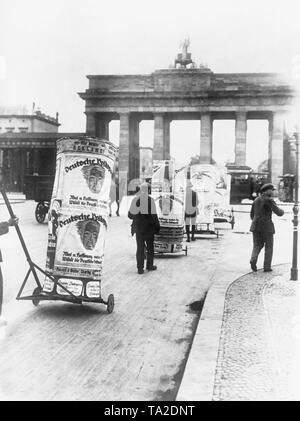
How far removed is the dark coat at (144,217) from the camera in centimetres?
1188

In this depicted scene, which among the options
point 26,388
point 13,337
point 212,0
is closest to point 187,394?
point 26,388

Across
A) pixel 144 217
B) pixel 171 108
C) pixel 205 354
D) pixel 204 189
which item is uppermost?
pixel 171 108

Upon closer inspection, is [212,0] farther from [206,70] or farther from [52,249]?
[206,70]

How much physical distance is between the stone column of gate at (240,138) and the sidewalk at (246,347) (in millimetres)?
53499

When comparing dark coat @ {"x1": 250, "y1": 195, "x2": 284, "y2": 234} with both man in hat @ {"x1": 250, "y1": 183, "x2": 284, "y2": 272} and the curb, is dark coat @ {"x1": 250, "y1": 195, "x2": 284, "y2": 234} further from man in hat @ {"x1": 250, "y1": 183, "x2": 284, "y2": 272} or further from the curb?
the curb

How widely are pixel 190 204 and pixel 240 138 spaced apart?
46.7 m

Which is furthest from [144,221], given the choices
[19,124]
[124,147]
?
[19,124]

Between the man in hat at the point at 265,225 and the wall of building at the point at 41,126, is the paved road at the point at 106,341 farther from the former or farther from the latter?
the wall of building at the point at 41,126

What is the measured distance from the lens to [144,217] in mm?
11945

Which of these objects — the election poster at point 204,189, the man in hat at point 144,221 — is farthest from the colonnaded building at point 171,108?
the man in hat at point 144,221

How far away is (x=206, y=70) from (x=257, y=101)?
6.72 m

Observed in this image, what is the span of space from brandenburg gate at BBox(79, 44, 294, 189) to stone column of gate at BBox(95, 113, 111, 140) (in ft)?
0.61

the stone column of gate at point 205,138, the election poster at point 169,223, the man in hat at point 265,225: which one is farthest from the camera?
the stone column of gate at point 205,138

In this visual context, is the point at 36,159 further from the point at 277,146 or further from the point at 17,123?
the point at 277,146
